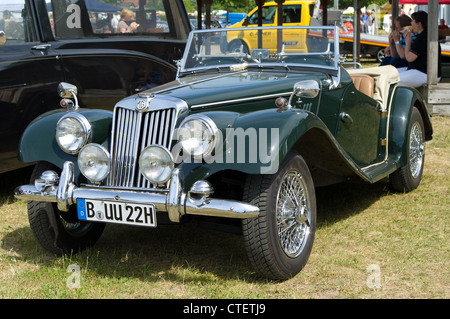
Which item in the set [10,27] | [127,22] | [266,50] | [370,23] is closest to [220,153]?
[266,50]

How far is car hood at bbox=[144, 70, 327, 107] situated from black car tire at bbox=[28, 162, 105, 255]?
1005 millimetres

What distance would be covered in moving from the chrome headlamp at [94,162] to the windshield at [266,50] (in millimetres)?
1520

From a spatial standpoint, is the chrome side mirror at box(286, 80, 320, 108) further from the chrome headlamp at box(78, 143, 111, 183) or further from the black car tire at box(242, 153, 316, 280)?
the chrome headlamp at box(78, 143, 111, 183)

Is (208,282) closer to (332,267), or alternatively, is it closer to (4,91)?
(332,267)

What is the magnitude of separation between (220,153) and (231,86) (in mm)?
828

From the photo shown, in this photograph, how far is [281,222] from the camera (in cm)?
345

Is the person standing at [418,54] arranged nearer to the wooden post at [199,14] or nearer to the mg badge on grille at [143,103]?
the wooden post at [199,14]

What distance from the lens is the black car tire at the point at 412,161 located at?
527 centimetres

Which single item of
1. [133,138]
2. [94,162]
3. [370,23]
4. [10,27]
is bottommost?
[370,23]

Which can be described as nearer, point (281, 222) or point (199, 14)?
point (281, 222)

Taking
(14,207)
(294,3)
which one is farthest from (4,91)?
(294,3)

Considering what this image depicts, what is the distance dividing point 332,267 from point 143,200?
1314mm

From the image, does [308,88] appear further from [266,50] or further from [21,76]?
[21,76]

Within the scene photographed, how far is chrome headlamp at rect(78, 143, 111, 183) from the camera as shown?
136 inches
